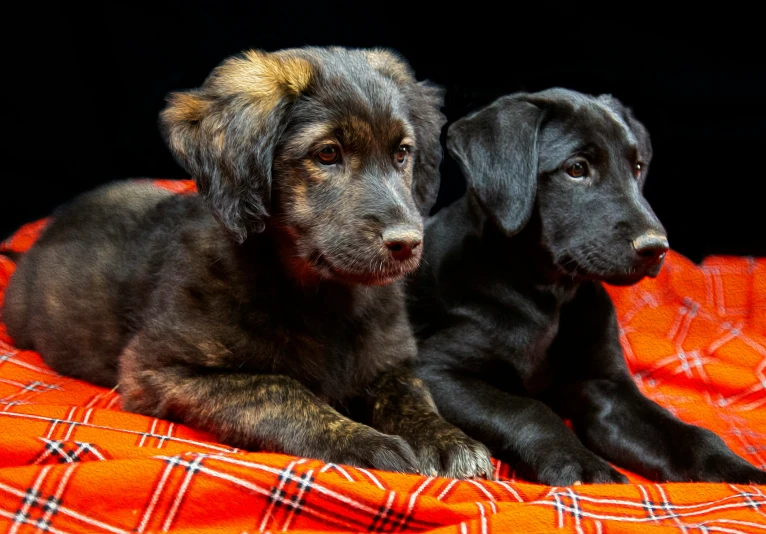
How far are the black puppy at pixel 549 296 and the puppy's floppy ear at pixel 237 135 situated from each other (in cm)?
83

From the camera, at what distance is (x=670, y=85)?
15.0ft

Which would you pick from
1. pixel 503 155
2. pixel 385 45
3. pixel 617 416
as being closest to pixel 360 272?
pixel 503 155

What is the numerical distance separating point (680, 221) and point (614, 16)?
124 centimetres

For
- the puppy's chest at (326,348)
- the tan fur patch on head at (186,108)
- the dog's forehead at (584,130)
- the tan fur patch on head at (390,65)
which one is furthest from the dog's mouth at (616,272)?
the tan fur patch on head at (186,108)

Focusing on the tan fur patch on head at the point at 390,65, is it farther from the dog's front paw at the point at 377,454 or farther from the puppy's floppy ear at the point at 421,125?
the dog's front paw at the point at 377,454

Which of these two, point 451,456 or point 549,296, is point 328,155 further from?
point 549,296

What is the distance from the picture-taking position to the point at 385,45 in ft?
15.5

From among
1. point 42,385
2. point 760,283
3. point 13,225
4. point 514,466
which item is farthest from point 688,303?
point 13,225

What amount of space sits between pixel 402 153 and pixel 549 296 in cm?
86

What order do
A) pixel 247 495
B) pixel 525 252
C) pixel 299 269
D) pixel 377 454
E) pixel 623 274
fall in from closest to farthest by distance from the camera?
pixel 247 495, pixel 377 454, pixel 299 269, pixel 623 274, pixel 525 252

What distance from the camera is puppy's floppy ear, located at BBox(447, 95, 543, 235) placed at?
3.04 m

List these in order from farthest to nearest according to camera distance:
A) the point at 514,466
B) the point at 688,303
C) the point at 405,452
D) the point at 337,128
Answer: the point at 688,303, the point at 514,466, the point at 337,128, the point at 405,452

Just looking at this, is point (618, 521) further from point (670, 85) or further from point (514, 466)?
point (670, 85)

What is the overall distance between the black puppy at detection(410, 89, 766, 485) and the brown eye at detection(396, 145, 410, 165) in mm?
375
